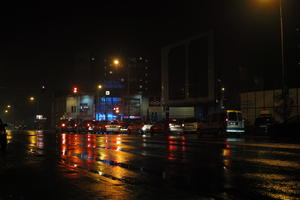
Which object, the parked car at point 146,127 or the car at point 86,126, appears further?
the car at point 86,126

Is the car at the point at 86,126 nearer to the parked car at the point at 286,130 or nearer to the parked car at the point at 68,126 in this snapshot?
the parked car at the point at 68,126

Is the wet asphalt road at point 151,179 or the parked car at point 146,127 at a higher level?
the parked car at point 146,127

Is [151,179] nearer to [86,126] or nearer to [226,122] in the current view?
[226,122]

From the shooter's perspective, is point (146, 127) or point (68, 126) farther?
point (68, 126)

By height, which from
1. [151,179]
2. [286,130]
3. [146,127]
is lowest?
[151,179]

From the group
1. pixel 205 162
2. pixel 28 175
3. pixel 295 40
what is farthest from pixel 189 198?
pixel 295 40

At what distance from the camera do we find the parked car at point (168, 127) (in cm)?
4166

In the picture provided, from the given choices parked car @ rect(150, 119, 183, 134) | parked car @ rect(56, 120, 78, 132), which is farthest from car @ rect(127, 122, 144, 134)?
parked car @ rect(56, 120, 78, 132)

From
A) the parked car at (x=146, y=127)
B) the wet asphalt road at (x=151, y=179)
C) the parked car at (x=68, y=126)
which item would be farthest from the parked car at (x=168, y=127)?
the wet asphalt road at (x=151, y=179)

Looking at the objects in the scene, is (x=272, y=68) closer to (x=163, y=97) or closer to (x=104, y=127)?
(x=104, y=127)

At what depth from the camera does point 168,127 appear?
4312 cm

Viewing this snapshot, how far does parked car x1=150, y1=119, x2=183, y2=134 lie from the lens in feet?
137

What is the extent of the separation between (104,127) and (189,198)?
4423 cm

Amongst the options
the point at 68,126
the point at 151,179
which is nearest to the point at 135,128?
the point at 68,126
